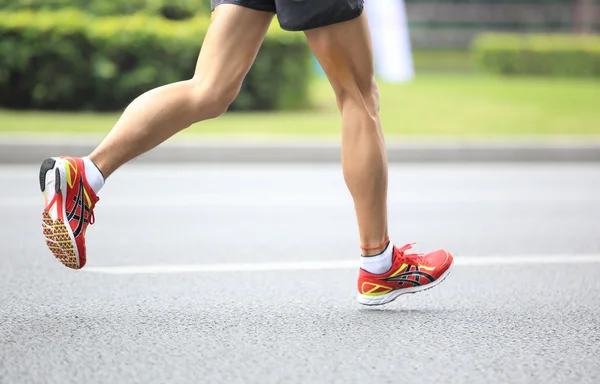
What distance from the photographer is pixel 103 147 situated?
126 inches

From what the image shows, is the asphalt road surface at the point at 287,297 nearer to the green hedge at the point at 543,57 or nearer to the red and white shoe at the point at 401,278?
the red and white shoe at the point at 401,278

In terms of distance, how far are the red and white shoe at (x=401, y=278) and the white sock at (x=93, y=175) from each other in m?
0.90

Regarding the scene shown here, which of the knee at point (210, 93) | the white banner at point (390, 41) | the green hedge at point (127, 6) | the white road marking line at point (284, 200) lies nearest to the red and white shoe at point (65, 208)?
the knee at point (210, 93)

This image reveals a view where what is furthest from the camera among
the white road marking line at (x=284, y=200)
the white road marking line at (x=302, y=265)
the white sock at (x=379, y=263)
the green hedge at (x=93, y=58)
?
the green hedge at (x=93, y=58)

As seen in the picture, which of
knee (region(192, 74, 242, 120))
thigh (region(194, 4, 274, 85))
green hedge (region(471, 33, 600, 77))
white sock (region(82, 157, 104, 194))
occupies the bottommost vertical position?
green hedge (region(471, 33, 600, 77))

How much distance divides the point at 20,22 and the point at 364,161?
9160mm

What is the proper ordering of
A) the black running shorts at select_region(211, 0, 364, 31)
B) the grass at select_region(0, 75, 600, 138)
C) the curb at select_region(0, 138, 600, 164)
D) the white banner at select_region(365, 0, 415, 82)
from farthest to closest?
the white banner at select_region(365, 0, 415, 82) → the grass at select_region(0, 75, 600, 138) → the curb at select_region(0, 138, 600, 164) → the black running shorts at select_region(211, 0, 364, 31)

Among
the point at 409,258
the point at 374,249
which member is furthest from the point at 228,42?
the point at 409,258

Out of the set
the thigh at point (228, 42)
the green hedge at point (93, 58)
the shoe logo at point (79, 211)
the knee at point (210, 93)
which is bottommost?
the green hedge at point (93, 58)

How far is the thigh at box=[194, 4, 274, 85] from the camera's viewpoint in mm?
3191

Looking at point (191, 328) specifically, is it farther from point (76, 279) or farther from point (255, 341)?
point (76, 279)

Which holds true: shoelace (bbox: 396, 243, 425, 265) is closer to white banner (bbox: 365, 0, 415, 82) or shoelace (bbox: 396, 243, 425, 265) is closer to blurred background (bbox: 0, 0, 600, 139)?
blurred background (bbox: 0, 0, 600, 139)

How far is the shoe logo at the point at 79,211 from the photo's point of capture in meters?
3.09

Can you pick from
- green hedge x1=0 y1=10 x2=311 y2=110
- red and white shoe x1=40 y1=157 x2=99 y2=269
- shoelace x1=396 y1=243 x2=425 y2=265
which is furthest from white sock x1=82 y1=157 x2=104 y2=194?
green hedge x1=0 y1=10 x2=311 y2=110
